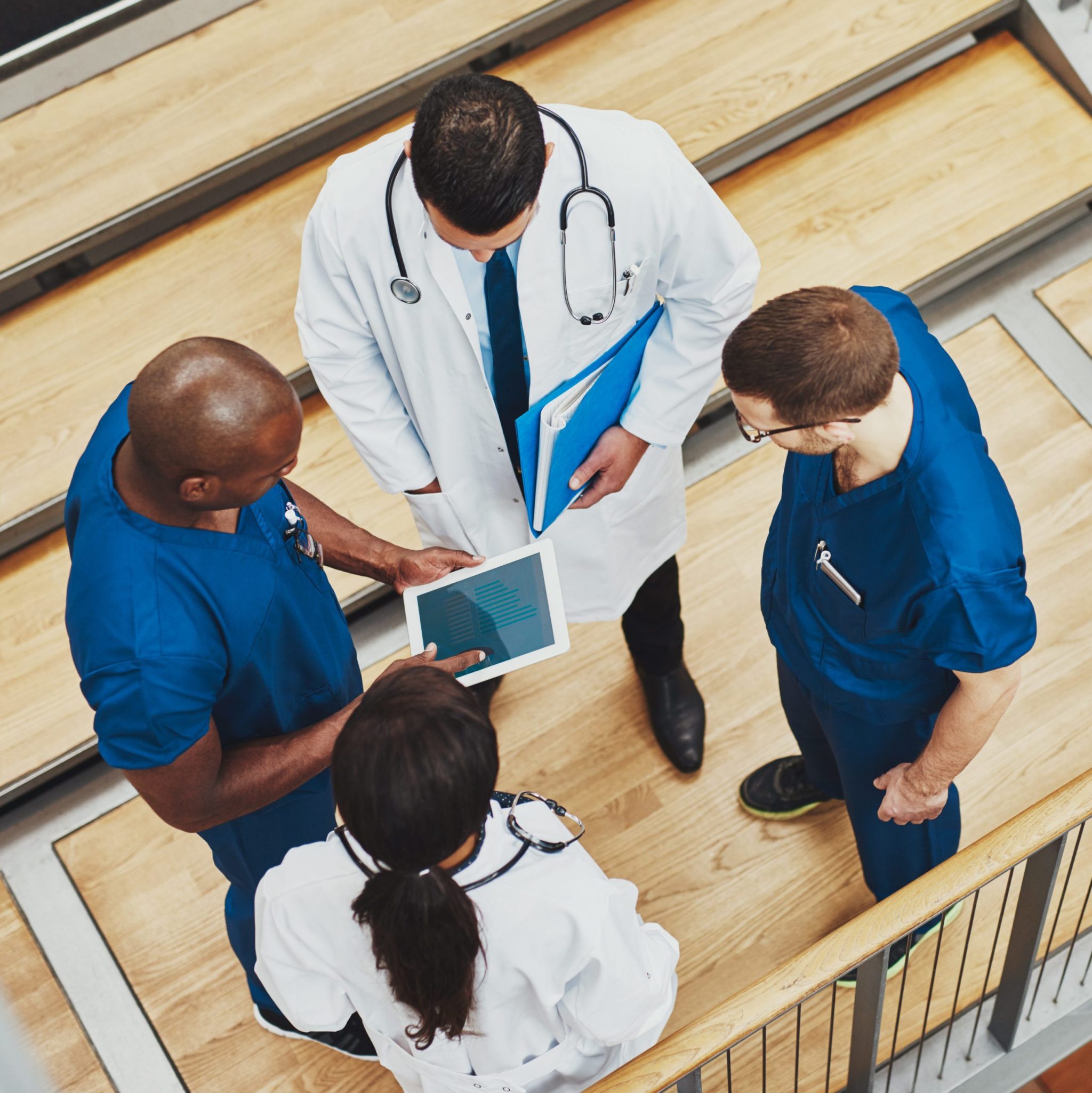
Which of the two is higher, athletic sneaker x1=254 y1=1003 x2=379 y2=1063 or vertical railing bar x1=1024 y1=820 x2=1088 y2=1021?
vertical railing bar x1=1024 y1=820 x2=1088 y2=1021

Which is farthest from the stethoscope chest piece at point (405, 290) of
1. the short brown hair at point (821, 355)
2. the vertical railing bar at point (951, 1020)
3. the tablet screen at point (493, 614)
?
the vertical railing bar at point (951, 1020)

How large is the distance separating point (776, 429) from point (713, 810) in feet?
4.14

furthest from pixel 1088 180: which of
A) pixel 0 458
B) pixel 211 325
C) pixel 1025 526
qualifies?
pixel 0 458

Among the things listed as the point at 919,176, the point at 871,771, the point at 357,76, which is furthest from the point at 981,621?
the point at 357,76

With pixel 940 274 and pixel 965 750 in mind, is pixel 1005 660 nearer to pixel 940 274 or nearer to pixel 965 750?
pixel 965 750

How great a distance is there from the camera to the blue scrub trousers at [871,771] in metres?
1.77

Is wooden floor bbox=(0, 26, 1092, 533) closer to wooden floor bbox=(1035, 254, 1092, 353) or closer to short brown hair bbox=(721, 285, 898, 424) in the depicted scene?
wooden floor bbox=(1035, 254, 1092, 353)

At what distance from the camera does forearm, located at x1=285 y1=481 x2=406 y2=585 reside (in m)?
1.87

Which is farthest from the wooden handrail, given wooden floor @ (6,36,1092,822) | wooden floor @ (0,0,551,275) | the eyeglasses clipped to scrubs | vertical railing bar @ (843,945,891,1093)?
wooden floor @ (0,0,551,275)

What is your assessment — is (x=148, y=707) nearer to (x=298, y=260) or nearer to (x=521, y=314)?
(x=521, y=314)

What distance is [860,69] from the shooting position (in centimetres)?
289

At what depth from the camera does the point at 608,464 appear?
1940 millimetres

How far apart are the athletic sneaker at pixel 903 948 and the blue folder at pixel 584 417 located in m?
1.05

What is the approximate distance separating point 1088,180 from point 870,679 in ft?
6.31
